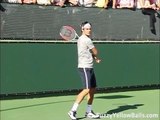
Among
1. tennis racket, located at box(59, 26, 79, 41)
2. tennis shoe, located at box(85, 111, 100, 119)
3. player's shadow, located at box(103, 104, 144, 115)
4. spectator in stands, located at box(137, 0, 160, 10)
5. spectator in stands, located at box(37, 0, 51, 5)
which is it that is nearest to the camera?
tennis shoe, located at box(85, 111, 100, 119)

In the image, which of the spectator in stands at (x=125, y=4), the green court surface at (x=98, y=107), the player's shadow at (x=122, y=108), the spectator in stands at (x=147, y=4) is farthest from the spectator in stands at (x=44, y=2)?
the player's shadow at (x=122, y=108)

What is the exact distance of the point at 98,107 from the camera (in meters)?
9.57

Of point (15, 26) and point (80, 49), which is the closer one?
point (80, 49)

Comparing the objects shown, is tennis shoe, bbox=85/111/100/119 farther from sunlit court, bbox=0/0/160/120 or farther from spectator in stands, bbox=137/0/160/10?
spectator in stands, bbox=137/0/160/10

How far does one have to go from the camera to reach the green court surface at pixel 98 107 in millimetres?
8367

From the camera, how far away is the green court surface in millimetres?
8367

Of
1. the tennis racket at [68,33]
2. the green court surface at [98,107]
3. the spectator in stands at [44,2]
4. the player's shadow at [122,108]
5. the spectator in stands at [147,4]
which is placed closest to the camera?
the green court surface at [98,107]

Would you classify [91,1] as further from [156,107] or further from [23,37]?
[156,107]

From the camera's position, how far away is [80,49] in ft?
26.3

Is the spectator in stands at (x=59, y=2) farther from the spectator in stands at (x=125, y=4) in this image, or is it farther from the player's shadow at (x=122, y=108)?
the player's shadow at (x=122, y=108)

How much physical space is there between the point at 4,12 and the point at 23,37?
77 cm

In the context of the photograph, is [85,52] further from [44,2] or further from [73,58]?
[44,2]

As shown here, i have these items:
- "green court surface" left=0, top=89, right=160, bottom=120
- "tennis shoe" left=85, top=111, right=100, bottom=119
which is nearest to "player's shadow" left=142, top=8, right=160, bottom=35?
"green court surface" left=0, top=89, right=160, bottom=120

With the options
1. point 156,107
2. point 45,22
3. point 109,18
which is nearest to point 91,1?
point 109,18
